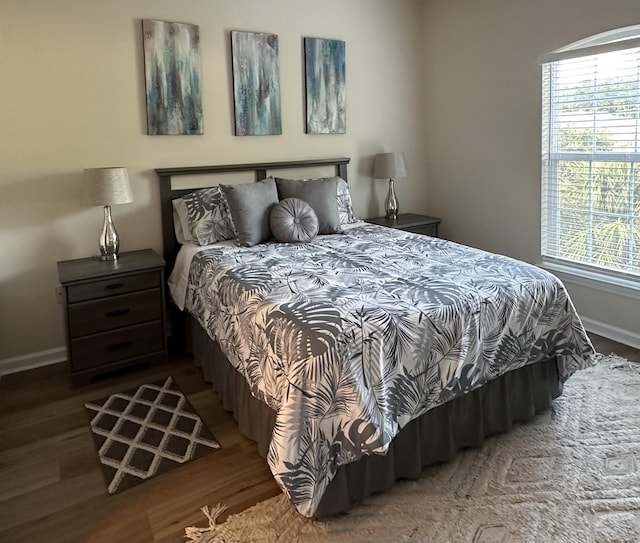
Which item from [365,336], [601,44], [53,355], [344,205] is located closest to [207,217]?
[344,205]

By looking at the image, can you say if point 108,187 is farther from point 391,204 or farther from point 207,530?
point 391,204

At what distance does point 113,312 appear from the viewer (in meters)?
3.06

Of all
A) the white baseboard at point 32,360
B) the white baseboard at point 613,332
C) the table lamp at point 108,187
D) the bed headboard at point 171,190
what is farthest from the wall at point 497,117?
the white baseboard at point 32,360

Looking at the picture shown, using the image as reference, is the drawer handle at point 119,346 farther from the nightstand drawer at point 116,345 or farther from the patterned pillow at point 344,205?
the patterned pillow at point 344,205

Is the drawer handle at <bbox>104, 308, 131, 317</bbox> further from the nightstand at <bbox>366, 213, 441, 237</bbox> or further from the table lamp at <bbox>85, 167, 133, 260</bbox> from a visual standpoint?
the nightstand at <bbox>366, 213, 441, 237</bbox>

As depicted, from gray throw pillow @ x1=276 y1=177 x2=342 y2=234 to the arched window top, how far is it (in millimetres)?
1794

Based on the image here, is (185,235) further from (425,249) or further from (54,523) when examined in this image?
(54,523)

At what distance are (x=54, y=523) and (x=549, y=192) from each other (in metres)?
3.63

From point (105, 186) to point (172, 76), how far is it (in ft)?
3.05

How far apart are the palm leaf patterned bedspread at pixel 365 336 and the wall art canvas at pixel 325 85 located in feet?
5.41

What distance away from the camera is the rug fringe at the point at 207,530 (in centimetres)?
183

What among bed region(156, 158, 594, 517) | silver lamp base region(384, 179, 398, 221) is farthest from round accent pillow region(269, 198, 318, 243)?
silver lamp base region(384, 179, 398, 221)

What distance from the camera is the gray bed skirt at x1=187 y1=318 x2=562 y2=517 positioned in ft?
6.40

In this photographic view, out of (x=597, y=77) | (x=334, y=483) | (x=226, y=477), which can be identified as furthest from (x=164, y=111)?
(x=597, y=77)
